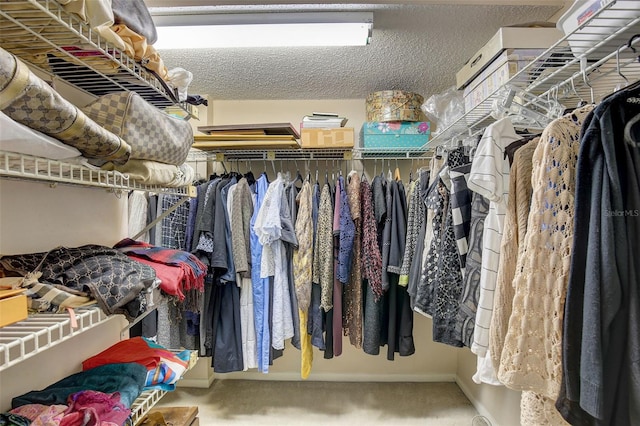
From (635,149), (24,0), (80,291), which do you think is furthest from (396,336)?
(24,0)

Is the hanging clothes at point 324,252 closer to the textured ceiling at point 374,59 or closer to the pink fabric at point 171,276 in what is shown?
the textured ceiling at point 374,59

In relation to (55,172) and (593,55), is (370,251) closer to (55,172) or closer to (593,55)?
(593,55)

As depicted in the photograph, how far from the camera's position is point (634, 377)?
0.58 meters

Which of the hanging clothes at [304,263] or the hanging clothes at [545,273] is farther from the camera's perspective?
the hanging clothes at [304,263]

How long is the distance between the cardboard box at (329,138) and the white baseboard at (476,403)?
6.13 ft

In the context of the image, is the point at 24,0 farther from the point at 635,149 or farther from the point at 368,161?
the point at 368,161

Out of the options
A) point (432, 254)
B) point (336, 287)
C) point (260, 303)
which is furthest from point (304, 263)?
point (432, 254)

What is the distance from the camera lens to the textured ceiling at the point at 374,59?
1.49 metres

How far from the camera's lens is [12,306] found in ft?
1.81

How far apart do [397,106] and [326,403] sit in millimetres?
2031

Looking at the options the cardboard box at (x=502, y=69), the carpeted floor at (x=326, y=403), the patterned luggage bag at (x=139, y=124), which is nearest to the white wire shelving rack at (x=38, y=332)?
the patterned luggage bag at (x=139, y=124)

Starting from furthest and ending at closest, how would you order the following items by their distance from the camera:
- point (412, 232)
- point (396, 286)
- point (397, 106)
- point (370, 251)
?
point (397, 106), point (396, 286), point (370, 251), point (412, 232)

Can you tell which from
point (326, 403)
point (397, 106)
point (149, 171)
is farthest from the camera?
point (326, 403)

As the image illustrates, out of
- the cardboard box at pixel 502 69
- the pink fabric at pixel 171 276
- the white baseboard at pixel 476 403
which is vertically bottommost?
the white baseboard at pixel 476 403
